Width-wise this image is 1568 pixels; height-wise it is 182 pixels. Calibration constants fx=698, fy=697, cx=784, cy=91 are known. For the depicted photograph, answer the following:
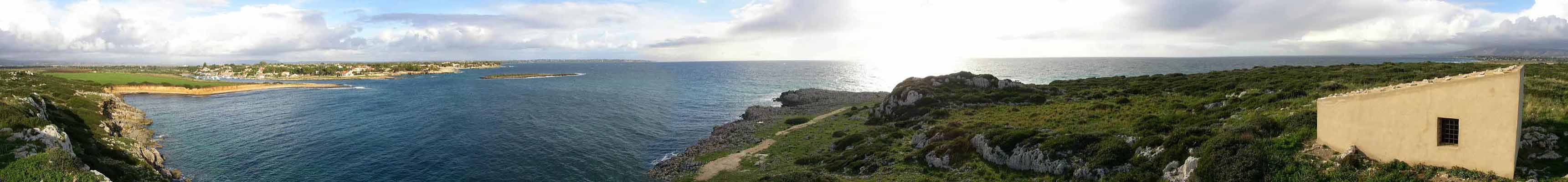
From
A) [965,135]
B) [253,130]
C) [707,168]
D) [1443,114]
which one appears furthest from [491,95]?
[1443,114]

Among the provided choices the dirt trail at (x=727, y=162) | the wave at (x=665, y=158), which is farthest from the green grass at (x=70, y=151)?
the dirt trail at (x=727, y=162)

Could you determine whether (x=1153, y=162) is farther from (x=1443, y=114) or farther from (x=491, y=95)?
(x=491, y=95)

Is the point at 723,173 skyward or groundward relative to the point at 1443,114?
groundward

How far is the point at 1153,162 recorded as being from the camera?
2830cm

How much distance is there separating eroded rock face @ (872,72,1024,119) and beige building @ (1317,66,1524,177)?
117ft

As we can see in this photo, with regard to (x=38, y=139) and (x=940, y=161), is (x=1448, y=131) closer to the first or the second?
(x=940, y=161)

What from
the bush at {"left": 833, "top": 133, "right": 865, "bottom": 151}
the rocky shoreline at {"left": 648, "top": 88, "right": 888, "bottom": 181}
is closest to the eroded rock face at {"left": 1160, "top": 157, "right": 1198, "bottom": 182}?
the bush at {"left": 833, "top": 133, "right": 865, "bottom": 151}

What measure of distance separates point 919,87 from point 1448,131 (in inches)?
1876

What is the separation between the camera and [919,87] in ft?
223

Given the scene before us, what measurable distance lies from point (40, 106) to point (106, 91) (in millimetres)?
61648

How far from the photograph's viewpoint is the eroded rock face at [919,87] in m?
60.6

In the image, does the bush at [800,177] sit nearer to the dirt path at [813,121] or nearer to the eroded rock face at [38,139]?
the dirt path at [813,121]

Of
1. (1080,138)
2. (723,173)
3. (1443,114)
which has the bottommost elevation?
(723,173)

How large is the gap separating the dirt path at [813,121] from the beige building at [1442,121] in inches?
1520
